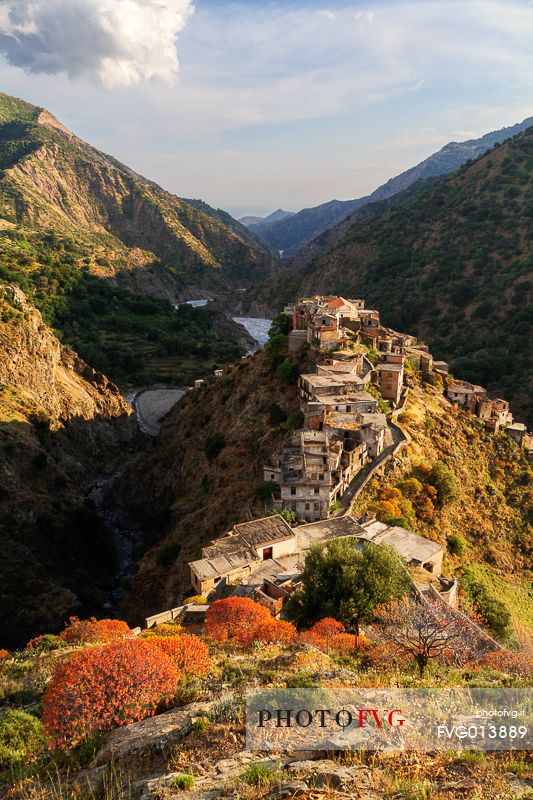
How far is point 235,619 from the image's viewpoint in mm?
18828

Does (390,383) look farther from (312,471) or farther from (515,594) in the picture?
(515,594)

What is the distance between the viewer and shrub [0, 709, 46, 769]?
1168 centimetres

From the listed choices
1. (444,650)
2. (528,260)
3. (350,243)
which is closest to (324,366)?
(444,650)

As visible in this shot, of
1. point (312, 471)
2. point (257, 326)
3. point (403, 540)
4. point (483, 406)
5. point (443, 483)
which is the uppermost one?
point (257, 326)

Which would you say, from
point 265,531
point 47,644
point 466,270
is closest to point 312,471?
point 265,531

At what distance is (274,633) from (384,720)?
7.29 meters

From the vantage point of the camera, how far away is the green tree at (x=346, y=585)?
67.7 feet

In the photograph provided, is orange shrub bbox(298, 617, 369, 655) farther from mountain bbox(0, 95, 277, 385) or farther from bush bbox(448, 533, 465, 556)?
mountain bbox(0, 95, 277, 385)

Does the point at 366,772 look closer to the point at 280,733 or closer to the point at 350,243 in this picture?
the point at 280,733

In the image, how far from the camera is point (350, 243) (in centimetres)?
14838

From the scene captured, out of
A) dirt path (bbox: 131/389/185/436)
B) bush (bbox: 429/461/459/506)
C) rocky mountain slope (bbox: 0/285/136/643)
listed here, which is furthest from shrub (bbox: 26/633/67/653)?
dirt path (bbox: 131/389/185/436)

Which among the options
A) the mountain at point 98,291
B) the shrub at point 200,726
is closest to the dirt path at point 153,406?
the mountain at point 98,291

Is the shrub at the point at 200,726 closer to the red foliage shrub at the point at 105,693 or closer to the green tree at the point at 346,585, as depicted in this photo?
the red foliage shrub at the point at 105,693

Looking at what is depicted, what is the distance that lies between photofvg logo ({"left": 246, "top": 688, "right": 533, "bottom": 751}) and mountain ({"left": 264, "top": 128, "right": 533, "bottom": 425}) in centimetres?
6697
